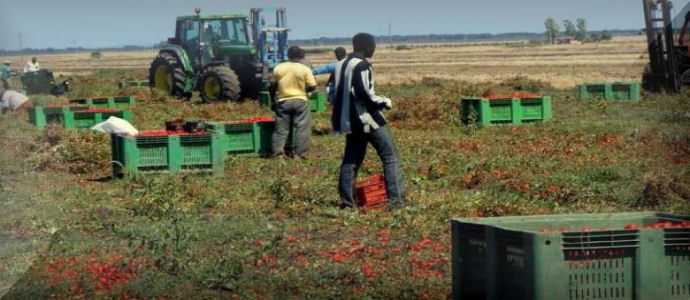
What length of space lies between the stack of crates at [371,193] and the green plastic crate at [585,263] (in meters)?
4.64

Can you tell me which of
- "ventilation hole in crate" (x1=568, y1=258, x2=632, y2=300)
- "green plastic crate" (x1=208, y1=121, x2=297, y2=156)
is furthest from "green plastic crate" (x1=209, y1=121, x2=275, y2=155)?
"ventilation hole in crate" (x1=568, y1=258, x2=632, y2=300)

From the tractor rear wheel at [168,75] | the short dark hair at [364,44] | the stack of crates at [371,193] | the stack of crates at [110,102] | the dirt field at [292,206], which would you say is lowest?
the dirt field at [292,206]

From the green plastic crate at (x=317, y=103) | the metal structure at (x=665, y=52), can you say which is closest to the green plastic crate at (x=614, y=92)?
the metal structure at (x=665, y=52)

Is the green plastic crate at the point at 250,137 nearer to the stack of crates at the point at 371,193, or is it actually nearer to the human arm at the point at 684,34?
the stack of crates at the point at 371,193

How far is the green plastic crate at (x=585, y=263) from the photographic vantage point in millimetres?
6105

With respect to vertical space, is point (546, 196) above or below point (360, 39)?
below

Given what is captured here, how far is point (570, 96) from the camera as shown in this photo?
2862 centimetres

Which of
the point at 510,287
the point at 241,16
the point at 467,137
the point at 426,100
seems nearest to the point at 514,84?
the point at 241,16

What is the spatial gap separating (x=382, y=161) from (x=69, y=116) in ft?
33.1

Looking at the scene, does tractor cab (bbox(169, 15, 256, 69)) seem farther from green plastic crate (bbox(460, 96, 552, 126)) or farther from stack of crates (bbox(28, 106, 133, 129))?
green plastic crate (bbox(460, 96, 552, 126))

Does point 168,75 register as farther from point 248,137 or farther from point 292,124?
point 292,124

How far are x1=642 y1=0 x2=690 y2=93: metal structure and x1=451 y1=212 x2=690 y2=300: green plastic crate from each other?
22.5 m

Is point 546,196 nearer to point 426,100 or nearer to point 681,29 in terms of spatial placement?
point 426,100

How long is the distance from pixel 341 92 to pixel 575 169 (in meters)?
3.98
